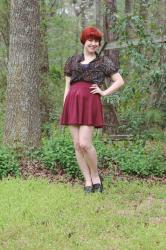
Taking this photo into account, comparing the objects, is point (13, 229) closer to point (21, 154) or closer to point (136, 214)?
point (136, 214)

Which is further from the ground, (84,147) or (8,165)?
(84,147)

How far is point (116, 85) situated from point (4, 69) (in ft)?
24.5

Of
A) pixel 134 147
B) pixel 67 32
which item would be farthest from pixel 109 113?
pixel 67 32

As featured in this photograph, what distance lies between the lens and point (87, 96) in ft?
20.5

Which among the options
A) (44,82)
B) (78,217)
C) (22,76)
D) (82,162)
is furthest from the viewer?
(44,82)

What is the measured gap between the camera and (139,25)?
7.66 metres

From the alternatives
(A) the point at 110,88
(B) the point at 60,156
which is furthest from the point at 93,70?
(B) the point at 60,156

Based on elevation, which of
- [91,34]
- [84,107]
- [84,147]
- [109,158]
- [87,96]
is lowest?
[109,158]

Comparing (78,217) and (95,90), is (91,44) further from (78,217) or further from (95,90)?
(78,217)

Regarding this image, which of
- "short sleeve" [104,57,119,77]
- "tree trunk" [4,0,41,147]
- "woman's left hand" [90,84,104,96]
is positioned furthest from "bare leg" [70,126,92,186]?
"tree trunk" [4,0,41,147]

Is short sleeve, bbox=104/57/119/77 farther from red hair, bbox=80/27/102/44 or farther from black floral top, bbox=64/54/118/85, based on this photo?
red hair, bbox=80/27/102/44

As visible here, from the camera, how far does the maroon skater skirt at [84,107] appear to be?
6.21m

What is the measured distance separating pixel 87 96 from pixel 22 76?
2.44m

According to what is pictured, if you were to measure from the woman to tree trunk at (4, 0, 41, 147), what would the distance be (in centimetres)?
207
